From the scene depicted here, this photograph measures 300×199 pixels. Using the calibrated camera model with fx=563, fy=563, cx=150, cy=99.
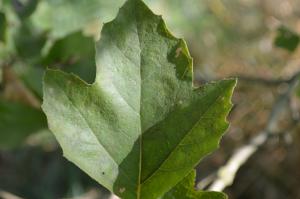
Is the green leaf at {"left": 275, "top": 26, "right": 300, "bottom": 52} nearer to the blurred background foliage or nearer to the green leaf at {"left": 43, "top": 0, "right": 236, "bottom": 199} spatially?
the blurred background foliage

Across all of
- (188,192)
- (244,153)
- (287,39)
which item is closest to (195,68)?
(287,39)

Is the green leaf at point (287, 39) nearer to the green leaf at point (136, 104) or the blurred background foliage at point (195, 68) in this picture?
the blurred background foliage at point (195, 68)

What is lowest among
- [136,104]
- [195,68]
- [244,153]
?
[195,68]

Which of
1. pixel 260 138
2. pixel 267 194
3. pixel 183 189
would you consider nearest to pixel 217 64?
pixel 267 194

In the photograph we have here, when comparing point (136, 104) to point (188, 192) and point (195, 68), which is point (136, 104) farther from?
point (195, 68)

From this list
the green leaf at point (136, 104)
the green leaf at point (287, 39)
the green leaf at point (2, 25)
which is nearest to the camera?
the green leaf at point (136, 104)

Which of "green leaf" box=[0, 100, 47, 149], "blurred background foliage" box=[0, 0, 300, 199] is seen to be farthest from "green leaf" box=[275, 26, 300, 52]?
"green leaf" box=[0, 100, 47, 149]

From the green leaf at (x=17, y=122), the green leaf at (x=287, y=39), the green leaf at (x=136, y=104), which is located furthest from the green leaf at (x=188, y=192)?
the green leaf at (x=287, y=39)
